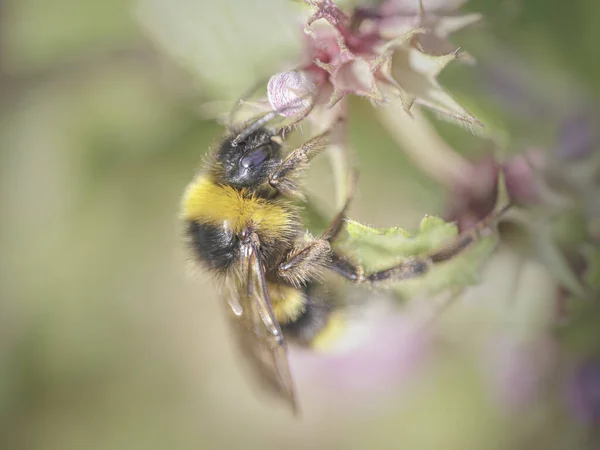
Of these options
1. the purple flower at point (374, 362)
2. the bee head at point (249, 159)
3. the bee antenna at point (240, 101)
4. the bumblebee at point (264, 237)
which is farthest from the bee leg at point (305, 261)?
the purple flower at point (374, 362)

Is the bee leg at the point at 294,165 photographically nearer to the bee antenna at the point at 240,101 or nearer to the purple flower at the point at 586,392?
the bee antenna at the point at 240,101

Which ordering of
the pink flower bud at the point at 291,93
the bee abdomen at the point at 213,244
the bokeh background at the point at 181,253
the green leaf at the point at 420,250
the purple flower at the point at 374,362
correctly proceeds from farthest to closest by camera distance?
the purple flower at the point at 374,362, the bokeh background at the point at 181,253, the bee abdomen at the point at 213,244, the green leaf at the point at 420,250, the pink flower bud at the point at 291,93

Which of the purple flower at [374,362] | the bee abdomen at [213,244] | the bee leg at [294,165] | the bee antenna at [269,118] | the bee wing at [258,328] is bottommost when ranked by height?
the purple flower at [374,362]

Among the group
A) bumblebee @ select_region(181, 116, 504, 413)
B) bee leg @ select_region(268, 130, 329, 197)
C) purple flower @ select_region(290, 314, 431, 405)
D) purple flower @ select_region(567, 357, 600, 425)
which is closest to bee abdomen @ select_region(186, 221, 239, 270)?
bumblebee @ select_region(181, 116, 504, 413)

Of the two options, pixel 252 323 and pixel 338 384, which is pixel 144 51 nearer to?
pixel 338 384

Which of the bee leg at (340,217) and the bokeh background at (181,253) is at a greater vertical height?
the bee leg at (340,217)

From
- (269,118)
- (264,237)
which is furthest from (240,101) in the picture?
(264,237)

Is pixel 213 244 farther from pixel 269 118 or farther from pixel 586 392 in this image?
pixel 586 392
